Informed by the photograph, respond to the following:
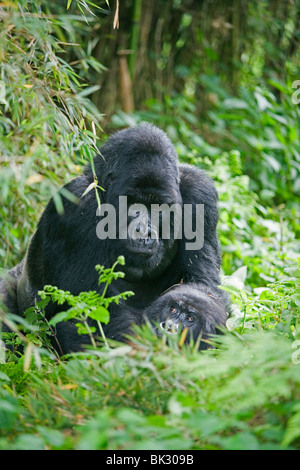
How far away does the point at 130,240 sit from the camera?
11.1 ft

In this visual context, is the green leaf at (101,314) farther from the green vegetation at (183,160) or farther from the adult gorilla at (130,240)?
the adult gorilla at (130,240)

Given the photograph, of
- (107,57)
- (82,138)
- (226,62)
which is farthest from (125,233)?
(226,62)

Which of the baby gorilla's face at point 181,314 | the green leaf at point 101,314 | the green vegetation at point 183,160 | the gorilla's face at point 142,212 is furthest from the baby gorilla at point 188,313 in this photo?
the green leaf at point 101,314

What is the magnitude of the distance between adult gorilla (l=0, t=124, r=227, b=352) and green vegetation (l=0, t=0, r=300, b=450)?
7.9 inches

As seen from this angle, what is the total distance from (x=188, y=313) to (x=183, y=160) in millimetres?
2968

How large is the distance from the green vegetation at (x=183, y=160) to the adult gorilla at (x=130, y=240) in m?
0.20

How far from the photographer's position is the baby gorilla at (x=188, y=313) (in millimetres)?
3205

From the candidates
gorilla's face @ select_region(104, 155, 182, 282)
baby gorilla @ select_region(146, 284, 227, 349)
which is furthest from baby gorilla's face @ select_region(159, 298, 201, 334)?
gorilla's face @ select_region(104, 155, 182, 282)

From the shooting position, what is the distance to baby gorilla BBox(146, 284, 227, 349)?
10.5ft

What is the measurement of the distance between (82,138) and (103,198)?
2.05ft

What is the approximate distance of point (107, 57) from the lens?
22.6 ft

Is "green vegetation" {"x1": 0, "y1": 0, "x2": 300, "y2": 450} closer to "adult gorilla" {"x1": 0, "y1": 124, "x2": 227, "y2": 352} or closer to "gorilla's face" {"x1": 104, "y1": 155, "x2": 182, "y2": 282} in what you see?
"adult gorilla" {"x1": 0, "y1": 124, "x2": 227, "y2": 352}

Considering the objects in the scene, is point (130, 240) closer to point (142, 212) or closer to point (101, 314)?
point (142, 212)
